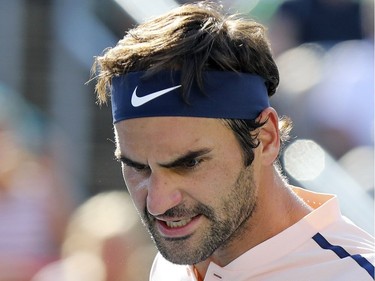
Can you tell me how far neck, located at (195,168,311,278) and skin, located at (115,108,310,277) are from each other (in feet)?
0.12

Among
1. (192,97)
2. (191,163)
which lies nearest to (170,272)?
(191,163)

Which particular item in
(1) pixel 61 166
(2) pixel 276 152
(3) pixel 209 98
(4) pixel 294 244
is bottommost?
(1) pixel 61 166

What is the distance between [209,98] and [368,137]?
2.26 m

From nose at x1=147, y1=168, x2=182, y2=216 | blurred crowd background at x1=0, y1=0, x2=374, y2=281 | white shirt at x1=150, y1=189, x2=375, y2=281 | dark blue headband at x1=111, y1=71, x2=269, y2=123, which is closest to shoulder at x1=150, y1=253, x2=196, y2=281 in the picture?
white shirt at x1=150, y1=189, x2=375, y2=281

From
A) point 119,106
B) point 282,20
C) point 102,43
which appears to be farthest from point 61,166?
point 119,106

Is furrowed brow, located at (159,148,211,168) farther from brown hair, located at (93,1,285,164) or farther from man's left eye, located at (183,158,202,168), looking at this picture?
brown hair, located at (93,1,285,164)

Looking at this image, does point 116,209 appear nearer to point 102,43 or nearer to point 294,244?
point 102,43

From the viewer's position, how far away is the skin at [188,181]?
78.7 inches

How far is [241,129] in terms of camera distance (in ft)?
6.79

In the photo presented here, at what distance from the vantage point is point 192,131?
200cm

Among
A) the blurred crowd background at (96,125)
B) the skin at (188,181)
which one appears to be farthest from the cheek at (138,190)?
the blurred crowd background at (96,125)

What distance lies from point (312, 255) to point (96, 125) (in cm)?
228

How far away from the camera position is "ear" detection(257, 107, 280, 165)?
2139mm

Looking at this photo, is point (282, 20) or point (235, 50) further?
point (282, 20)
